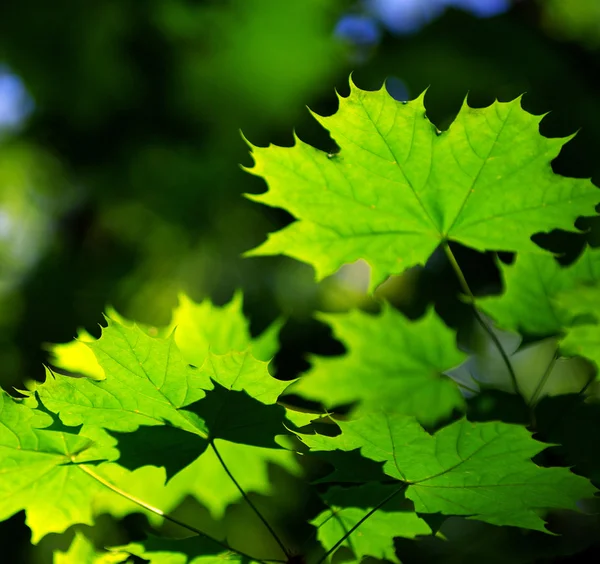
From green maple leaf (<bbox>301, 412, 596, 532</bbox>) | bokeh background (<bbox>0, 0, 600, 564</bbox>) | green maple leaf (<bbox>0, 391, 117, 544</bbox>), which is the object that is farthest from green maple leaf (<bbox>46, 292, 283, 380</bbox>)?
bokeh background (<bbox>0, 0, 600, 564</bbox>)

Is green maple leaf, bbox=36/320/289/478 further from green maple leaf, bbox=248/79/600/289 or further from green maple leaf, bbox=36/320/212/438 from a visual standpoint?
green maple leaf, bbox=248/79/600/289

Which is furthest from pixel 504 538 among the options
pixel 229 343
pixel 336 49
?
pixel 336 49

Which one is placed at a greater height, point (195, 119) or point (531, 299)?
point (195, 119)

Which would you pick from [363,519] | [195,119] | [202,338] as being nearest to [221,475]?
[202,338]

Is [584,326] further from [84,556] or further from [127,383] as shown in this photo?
[84,556]

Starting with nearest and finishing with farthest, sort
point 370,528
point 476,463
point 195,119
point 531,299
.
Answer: point 476,463, point 370,528, point 531,299, point 195,119

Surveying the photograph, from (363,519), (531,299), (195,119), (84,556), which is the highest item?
(195,119)

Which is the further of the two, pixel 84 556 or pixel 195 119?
pixel 195 119

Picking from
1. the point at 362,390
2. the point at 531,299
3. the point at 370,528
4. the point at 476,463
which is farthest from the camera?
the point at 362,390
